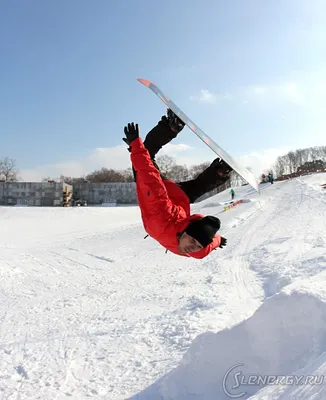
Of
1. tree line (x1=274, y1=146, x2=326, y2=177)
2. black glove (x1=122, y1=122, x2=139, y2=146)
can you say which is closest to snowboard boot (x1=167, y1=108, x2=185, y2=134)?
black glove (x1=122, y1=122, x2=139, y2=146)

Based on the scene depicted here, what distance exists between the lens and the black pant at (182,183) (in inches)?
136

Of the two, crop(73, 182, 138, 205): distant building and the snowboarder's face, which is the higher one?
crop(73, 182, 138, 205): distant building

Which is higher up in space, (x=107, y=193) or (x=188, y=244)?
(x=107, y=193)

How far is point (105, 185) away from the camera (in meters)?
54.5

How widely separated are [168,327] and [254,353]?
5.47 ft

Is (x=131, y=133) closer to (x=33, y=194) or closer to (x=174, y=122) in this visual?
(x=174, y=122)

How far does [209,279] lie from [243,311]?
226 cm

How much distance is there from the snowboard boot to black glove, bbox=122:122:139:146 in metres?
0.50

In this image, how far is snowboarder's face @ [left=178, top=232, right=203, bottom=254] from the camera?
Answer: 2.67m

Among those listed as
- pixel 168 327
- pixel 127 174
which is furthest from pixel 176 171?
pixel 168 327

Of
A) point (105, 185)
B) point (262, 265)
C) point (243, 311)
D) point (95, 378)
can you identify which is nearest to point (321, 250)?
point (262, 265)

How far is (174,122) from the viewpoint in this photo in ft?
11.1

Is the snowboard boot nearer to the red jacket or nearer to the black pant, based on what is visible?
the black pant

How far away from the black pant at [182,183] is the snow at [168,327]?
4.69ft
